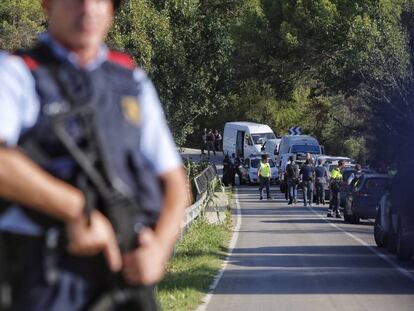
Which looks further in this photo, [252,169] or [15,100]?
[252,169]

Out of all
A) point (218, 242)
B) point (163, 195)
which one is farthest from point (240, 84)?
point (163, 195)

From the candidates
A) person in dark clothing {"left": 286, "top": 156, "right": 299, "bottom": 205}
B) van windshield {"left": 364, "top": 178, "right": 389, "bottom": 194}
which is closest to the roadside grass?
van windshield {"left": 364, "top": 178, "right": 389, "bottom": 194}

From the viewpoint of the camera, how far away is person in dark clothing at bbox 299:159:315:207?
3844cm

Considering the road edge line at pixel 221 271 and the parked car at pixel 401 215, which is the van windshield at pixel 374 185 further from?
the parked car at pixel 401 215

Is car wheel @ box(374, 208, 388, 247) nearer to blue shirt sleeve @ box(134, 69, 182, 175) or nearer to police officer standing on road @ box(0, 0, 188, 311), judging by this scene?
blue shirt sleeve @ box(134, 69, 182, 175)

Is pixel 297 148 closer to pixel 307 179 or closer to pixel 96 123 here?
pixel 307 179

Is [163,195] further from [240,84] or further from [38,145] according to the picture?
[240,84]

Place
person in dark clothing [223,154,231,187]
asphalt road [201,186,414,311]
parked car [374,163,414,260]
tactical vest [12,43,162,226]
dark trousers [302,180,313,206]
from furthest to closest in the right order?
person in dark clothing [223,154,231,187], dark trousers [302,180,313,206], parked car [374,163,414,260], asphalt road [201,186,414,311], tactical vest [12,43,162,226]

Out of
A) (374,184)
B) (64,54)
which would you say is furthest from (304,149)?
(64,54)

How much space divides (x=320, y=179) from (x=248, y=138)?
23.1 m

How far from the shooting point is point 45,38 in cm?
384

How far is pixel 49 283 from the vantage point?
3516 mm

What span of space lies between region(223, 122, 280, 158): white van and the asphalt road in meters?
31.4

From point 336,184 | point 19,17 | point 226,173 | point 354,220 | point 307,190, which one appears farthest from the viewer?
point 19,17
